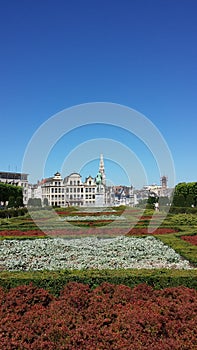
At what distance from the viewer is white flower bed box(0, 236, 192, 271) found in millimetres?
9047

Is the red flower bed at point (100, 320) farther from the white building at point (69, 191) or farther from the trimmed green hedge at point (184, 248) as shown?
the white building at point (69, 191)

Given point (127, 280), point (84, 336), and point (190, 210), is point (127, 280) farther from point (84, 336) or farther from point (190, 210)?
point (190, 210)

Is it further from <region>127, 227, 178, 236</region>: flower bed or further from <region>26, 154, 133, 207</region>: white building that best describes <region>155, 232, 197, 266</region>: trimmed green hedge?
<region>26, 154, 133, 207</region>: white building

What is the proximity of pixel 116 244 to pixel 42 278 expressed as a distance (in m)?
5.81

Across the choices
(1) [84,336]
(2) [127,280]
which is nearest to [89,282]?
(2) [127,280]

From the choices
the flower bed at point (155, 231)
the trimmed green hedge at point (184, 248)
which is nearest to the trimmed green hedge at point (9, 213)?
the flower bed at point (155, 231)

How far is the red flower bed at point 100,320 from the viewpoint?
416 centimetres

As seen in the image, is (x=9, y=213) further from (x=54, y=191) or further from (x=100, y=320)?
(x=54, y=191)

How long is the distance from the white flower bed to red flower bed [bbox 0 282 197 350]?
9.85 feet

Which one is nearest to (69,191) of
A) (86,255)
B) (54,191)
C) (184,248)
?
(54,191)

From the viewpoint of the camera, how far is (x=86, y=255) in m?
10.4

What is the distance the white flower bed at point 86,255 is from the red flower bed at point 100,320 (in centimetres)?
300

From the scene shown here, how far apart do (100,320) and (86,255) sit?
570 centimetres

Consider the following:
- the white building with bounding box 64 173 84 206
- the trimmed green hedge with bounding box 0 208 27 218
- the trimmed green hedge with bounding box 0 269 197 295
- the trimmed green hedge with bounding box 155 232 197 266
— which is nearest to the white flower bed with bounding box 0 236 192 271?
the trimmed green hedge with bounding box 155 232 197 266
